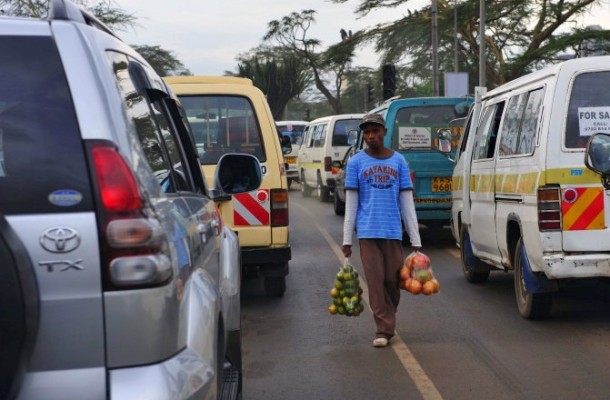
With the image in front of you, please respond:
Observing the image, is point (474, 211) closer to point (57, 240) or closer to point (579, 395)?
point (579, 395)

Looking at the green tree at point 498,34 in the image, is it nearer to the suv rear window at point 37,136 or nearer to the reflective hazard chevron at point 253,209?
the reflective hazard chevron at point 253,209

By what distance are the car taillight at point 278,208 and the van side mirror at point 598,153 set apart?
311 cm

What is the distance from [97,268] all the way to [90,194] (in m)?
0.20

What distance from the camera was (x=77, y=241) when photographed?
2.58 meters

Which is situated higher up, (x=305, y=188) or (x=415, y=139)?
(x=415, y=139)

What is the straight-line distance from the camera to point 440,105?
561 inches

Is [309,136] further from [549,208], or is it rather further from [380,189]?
[549,208]

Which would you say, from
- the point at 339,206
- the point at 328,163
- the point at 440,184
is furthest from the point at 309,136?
the point at 440,184

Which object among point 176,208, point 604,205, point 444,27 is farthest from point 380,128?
point 444,27

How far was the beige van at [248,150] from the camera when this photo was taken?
9.22 m

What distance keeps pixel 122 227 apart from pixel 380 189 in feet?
16.0

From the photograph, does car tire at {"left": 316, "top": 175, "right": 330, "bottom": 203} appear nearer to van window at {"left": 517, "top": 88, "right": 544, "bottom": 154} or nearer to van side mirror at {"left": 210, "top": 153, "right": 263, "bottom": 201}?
van window at {"left": 517, "top": 88, "right": 544, "bottom": 154}

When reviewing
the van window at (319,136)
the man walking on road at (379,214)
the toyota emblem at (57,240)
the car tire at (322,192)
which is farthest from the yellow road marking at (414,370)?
the car tire at (322,192)

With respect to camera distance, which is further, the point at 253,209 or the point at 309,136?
the point at 309,136
